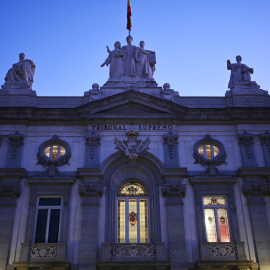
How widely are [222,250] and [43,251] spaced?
Result: 7.75 meters

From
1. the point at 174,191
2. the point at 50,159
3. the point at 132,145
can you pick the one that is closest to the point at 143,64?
the point at 132,145

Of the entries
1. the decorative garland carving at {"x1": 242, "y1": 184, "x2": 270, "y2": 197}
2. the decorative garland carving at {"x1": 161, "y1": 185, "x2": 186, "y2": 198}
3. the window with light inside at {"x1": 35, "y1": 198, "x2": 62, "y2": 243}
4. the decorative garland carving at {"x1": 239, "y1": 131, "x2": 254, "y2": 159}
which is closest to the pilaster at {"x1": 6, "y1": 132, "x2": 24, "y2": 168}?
the window with light inside at {"x1": 35, "y1": 198, "x2": 62, "y2": 243}

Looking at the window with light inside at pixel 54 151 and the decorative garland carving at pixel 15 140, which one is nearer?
the decorative garland carving at pixel 15 140

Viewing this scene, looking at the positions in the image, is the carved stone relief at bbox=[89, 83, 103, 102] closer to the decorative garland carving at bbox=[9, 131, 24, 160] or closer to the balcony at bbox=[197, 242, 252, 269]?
the decorative garland carving at bbox=[9, 131, 24, 160]

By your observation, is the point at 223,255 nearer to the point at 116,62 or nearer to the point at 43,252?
the point at 43,252

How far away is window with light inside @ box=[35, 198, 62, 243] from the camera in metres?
17.9

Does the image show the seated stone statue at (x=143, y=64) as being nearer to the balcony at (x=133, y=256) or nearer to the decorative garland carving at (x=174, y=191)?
the decorative garland carving at (x=174, y=191)

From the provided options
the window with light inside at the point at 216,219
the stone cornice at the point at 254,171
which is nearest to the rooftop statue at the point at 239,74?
the stone cornice at the point at 254,171

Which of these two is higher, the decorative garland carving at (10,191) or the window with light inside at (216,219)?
the decorative garland carving at (10,191)

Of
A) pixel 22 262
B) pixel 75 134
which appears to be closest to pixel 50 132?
pixel 75 134

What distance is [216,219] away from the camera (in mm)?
18453

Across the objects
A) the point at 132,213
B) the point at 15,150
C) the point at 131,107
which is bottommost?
the point at 132,213

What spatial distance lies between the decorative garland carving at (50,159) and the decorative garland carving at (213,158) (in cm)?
640

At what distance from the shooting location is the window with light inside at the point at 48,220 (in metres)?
17.9
